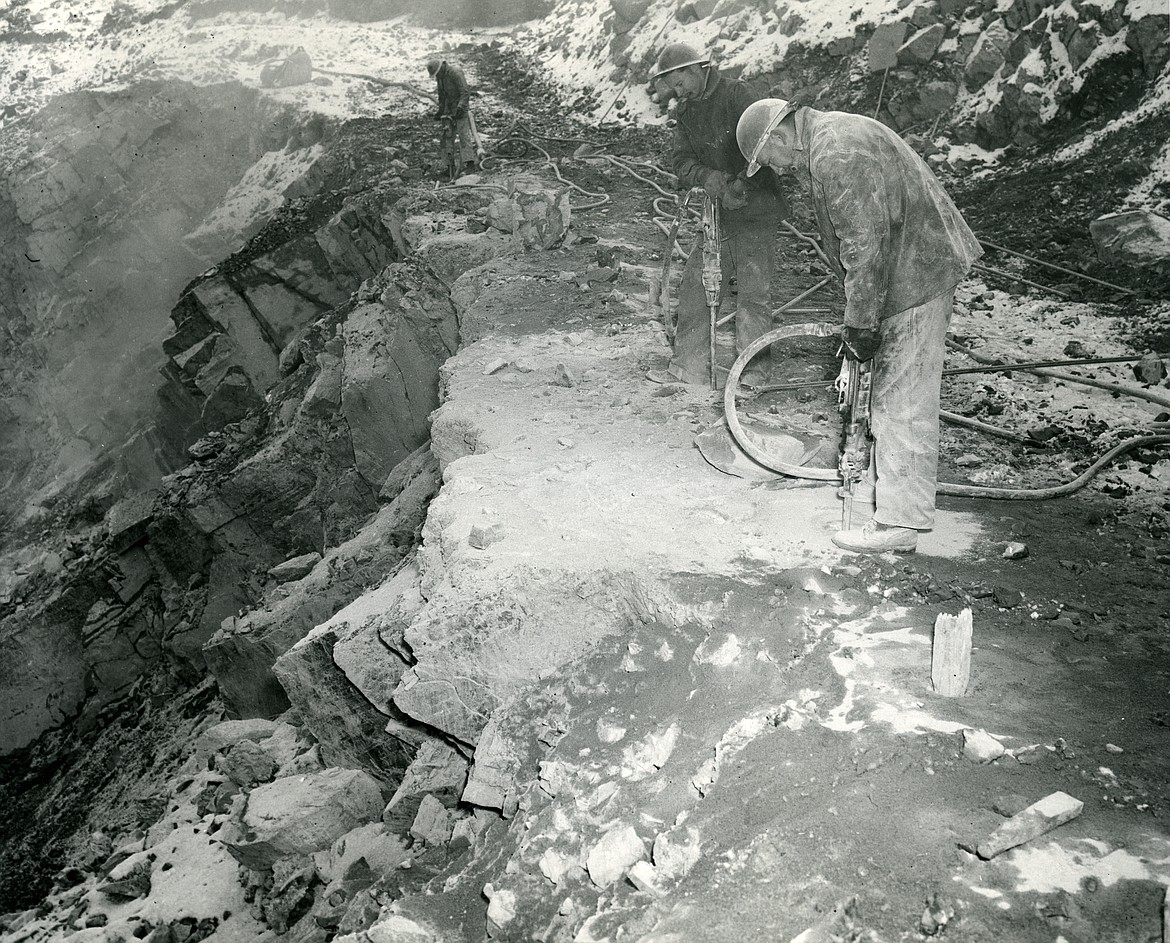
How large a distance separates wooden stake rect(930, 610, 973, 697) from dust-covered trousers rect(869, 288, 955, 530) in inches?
34.9

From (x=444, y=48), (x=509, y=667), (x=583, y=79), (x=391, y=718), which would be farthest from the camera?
(x=444, y=48)

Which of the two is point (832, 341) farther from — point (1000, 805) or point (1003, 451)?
point (1000, 805)

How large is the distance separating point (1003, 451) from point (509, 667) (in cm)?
289

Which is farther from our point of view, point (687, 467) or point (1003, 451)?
point (1003, 451)

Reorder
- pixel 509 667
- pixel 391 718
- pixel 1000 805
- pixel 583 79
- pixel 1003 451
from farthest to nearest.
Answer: pixel 583 79, pixel 1003 451, pixel 391 718, pixel 509 667, pixel 1000 805

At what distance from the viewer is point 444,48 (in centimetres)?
1630

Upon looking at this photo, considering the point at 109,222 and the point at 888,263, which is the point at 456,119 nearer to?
the point at 109,222

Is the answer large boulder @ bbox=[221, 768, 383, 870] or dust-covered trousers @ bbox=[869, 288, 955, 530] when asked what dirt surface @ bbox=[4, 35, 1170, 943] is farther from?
large boulder @ bbox=[221, 768, 383, 870]

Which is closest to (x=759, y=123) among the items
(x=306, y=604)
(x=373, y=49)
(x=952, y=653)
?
(x=952, y=653)

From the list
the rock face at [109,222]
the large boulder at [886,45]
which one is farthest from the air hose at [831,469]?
the rock face at [109,222]

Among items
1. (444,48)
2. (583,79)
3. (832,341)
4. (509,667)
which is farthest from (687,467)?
(444,48)

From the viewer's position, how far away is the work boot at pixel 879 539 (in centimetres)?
310

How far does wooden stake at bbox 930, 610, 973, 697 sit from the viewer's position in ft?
7.54

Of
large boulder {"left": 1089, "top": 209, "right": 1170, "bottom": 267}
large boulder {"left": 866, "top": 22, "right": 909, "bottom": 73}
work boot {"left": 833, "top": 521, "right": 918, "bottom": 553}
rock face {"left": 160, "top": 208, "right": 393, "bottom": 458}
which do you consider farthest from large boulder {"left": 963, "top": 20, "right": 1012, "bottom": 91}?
work boot {"left": 833, "top": 521, "right": 918, "bottom": 553}
